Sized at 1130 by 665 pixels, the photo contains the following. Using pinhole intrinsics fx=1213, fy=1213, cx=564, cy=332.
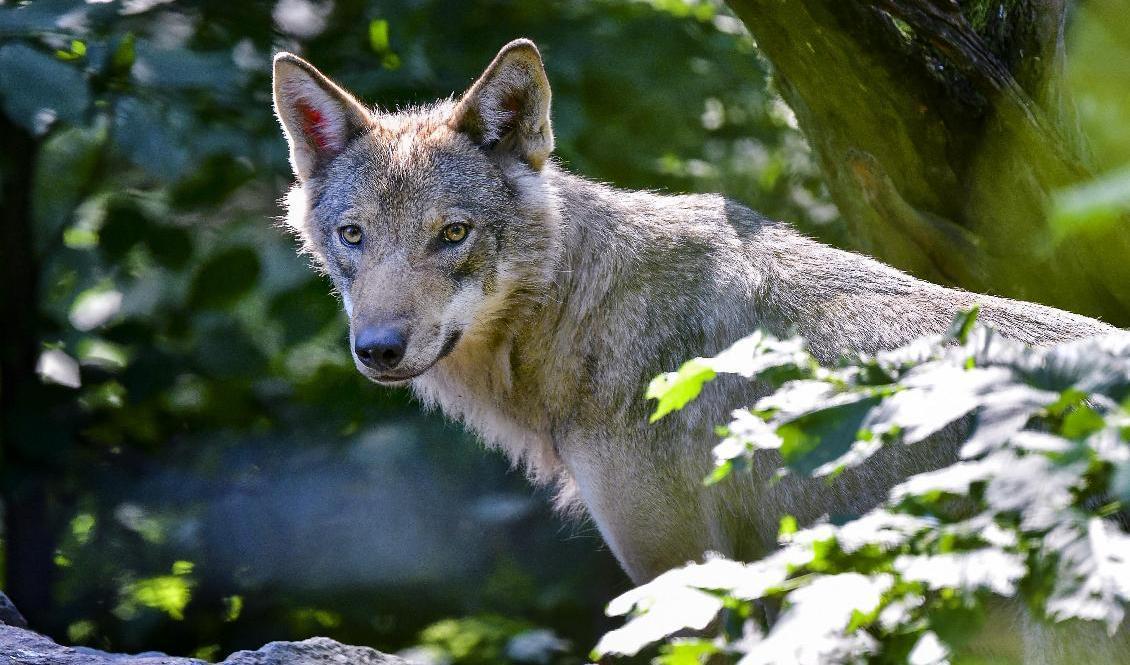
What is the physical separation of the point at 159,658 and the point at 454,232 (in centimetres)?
181

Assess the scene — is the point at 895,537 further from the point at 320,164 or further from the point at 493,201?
the point at 320,164

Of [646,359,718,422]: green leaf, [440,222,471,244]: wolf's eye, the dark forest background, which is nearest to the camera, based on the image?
[646,359,718,422]: green leaf

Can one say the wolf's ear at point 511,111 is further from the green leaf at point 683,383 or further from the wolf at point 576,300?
the green leaf at point 683,383

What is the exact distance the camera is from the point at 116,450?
688 cm

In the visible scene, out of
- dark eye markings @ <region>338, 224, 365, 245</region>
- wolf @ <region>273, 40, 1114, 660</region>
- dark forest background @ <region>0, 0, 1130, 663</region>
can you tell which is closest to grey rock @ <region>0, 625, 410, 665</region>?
wolf @ <region>273, 40, 1114, 660</region>

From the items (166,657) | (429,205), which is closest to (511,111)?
(429,205)

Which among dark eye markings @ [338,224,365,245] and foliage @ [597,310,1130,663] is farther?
dark eye markings @ [338,224,365,245]

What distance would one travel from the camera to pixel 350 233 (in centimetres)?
468

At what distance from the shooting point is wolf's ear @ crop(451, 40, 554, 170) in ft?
15.3

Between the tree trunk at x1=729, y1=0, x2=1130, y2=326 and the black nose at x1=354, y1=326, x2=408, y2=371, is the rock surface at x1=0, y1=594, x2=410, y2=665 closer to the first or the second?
the black nose at x1=354, y1=326, x2=408, y2=371

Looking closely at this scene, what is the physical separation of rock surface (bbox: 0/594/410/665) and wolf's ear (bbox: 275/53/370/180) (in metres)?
1.98

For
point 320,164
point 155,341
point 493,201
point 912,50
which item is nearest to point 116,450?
point 155,341

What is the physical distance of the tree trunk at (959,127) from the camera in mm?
4754

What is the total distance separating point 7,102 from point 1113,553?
16.6 ft
